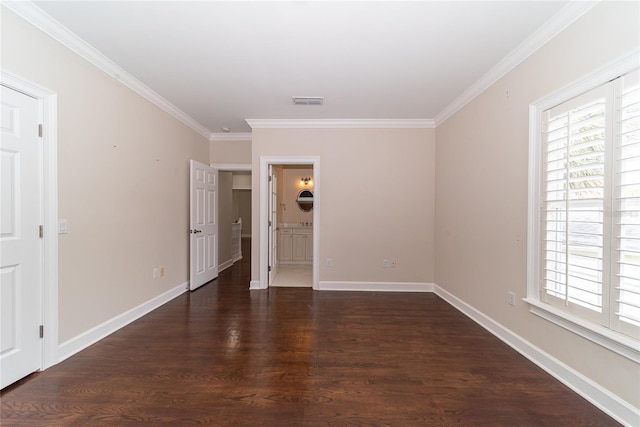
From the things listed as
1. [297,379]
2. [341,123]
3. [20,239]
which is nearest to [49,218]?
[20,239]

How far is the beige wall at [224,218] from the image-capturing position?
18.1 feet

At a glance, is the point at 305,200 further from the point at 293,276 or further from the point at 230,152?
the point at 230,152

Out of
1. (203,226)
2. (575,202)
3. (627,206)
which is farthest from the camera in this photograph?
(203,226)

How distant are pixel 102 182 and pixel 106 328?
142 cm

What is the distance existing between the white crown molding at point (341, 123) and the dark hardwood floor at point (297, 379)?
2.74 metres

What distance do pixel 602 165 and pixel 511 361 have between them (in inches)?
63.5

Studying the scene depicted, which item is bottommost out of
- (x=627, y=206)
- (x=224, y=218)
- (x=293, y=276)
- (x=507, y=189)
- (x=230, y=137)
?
(x=293, y=276)

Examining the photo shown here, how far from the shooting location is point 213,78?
9.43 feet

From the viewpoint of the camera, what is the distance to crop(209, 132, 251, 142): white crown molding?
4848 mm

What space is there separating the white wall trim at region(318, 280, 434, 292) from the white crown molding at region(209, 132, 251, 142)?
112 inches

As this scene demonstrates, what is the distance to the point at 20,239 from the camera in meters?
1.93

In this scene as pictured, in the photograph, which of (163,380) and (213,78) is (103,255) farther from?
(213,78)

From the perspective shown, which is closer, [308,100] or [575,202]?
[575,202]

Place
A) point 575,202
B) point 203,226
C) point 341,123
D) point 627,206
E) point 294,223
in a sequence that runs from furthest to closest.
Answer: point 294,223 → point 203,226 → point 341,123 → point 575,202 → point 627,206
